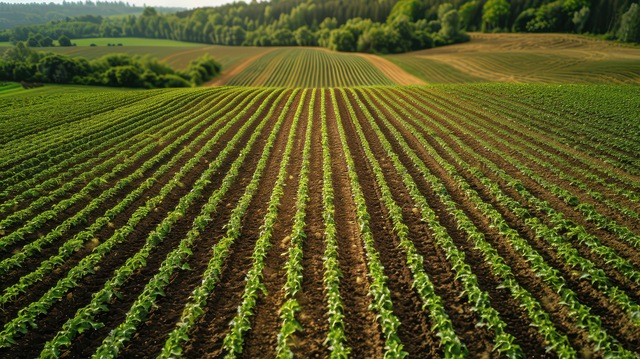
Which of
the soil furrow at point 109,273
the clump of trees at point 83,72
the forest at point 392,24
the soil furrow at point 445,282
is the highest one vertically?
the forest at point 392,24

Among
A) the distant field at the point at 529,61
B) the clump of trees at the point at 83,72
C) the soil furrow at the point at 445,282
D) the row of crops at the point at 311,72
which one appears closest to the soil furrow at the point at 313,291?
the soil furrow at the point at 445,282

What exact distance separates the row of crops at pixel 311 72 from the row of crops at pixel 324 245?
43.6 metres

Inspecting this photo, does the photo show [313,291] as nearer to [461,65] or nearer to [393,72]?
[393,72]

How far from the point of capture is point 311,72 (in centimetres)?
7206

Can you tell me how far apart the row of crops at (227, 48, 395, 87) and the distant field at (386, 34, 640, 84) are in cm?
929

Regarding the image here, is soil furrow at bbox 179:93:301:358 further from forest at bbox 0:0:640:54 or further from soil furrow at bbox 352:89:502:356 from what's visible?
forest at bbox 0:0:640:54

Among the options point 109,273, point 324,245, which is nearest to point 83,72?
point 109,273

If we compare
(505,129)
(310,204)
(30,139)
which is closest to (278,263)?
(310,204)

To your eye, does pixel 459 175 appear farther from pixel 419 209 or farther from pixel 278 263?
pixel 278 263

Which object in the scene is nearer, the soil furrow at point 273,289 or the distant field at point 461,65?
the soil furrow at point 273,289

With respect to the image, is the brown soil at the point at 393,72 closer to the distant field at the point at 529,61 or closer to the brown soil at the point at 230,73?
the distant field at the point at 529,61

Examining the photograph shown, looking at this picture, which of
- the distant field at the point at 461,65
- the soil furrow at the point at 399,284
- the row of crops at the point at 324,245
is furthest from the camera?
the distant field at the point at 461,65

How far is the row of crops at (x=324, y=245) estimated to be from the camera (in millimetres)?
7793

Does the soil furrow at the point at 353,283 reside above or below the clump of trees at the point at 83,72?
below
